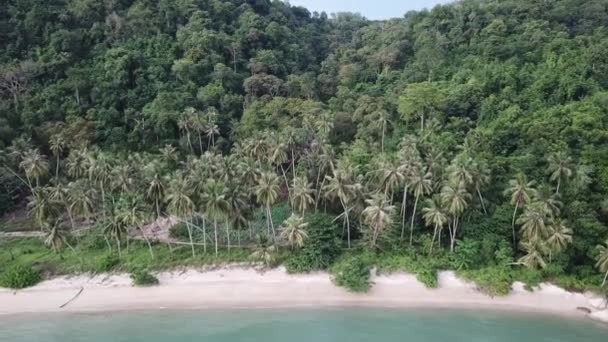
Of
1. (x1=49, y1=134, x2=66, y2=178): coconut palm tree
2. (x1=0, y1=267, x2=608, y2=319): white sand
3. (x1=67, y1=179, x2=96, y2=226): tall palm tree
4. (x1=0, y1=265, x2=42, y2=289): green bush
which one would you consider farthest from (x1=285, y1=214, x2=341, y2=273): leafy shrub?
(x1=49, y1=134, x2=66, y2=178): coconut palm tree

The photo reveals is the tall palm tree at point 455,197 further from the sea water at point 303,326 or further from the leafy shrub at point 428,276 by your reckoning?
the sea water at point 303,326

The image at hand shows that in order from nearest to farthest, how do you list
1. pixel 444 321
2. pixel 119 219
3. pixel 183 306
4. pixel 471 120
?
1. pixel 444 321
2. pixel 183 306
3. pixel 119 219
4. pixel 471 120

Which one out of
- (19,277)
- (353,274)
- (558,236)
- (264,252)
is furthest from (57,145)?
(558,236)

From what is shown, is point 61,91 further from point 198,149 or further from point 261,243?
point 261,243

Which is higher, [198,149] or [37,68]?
[37,68]

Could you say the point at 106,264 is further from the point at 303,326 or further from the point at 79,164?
the point at 303,326

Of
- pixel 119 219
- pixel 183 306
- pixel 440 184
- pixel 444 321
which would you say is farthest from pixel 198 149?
pixel 444 321
